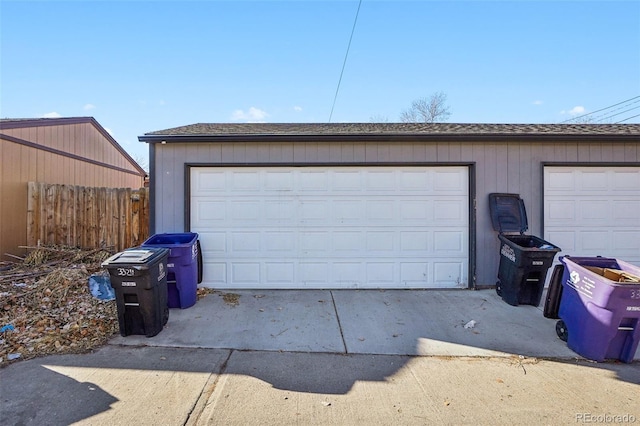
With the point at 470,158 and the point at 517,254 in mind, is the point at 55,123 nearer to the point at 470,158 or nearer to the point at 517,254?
the point at 470,158

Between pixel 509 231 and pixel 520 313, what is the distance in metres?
1.51

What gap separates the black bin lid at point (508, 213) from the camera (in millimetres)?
5445

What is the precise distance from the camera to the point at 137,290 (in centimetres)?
358

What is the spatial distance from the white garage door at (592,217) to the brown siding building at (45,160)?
35.9ft

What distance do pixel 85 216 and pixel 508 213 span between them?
936 cm

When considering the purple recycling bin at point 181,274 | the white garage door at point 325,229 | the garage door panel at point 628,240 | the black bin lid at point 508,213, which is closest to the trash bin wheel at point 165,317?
the purple recycling bin at point 181,274

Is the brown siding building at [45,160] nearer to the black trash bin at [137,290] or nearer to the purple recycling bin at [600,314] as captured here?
the black trash bin at [137,290]

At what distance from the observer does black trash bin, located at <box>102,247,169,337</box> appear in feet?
11.6

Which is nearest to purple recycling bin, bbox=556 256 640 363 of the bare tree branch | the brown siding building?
the brown siding building

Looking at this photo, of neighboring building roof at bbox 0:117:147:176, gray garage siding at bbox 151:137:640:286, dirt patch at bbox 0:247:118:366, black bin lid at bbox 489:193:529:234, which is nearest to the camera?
dirt patch at bbox 0:247:118:366

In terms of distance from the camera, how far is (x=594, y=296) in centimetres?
321

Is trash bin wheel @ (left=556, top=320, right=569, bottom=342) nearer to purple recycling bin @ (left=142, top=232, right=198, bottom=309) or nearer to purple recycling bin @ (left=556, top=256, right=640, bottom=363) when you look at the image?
purple recycling bin @ (left=556, top=256, right=640, bottom=363)

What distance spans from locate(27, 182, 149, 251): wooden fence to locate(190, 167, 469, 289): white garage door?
329cm

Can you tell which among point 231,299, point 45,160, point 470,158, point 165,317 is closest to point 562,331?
point 470,158
